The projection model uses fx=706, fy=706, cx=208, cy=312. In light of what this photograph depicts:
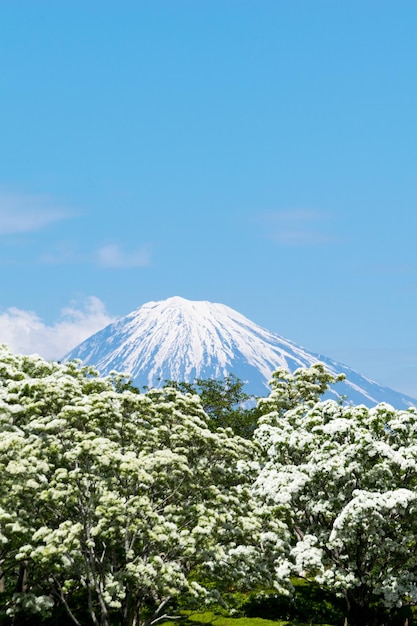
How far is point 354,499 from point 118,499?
26.8 ft

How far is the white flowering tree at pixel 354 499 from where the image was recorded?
24.9 meters

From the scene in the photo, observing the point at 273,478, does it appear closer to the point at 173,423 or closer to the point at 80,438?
the point at 173,423

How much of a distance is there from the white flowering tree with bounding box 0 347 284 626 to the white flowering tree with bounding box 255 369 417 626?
163cm

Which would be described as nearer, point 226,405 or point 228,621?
point 228,621

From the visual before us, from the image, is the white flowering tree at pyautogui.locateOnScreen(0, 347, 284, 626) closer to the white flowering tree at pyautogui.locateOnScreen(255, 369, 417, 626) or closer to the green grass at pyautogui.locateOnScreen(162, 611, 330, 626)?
the white flowering tree at pyautogui.locateOnScreen(255, 369, 417, 626)

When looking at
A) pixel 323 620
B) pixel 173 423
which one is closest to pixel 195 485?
pixel 173 423

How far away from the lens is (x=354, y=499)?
2383 centimetres

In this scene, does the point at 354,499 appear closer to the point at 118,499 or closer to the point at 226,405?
the point at 118,499

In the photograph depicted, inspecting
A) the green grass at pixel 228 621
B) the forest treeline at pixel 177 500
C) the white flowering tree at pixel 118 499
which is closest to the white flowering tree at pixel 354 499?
the forest treeline at pixel 177 500

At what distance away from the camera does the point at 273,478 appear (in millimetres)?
27062

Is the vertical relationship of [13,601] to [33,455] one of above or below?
below

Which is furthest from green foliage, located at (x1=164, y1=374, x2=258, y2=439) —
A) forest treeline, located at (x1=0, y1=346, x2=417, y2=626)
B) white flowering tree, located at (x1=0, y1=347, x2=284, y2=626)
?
white flowering tree, located at (x1=0, y1=347, x2=284, y2=626)

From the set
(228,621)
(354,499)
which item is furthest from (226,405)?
(354,499)

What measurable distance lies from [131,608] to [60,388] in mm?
7792
